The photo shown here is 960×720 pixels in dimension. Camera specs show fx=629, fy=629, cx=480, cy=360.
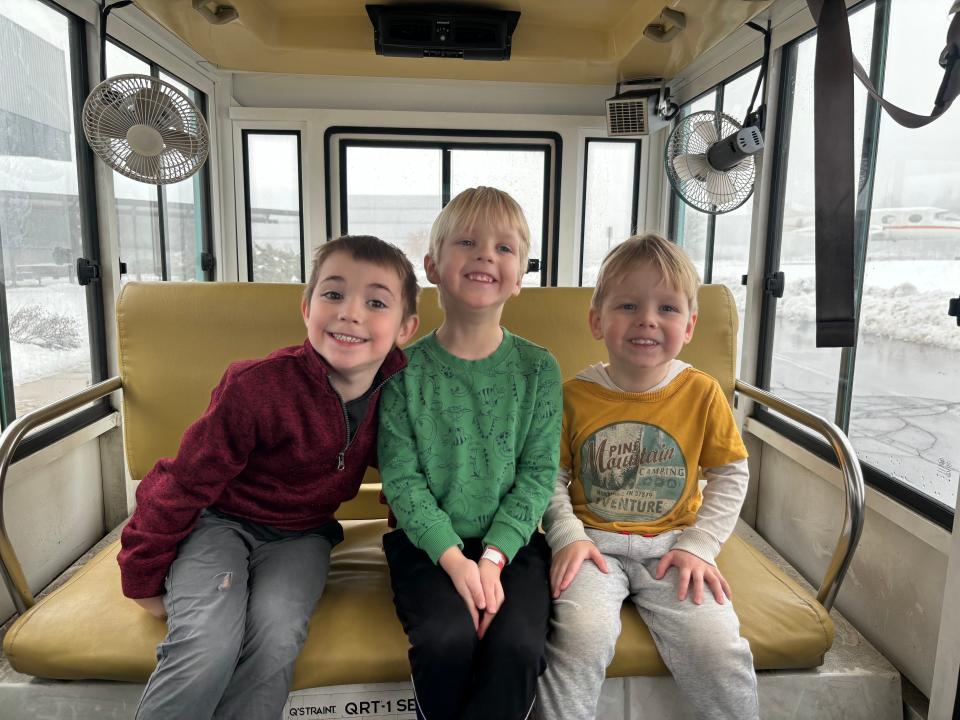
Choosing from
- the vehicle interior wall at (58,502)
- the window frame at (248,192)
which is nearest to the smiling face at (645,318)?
the vehicle interior wall at (58,502)

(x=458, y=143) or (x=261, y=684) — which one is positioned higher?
(x=458, y=143)

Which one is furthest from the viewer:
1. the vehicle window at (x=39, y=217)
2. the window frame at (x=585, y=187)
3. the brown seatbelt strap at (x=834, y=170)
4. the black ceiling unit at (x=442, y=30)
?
the window frame at (x=585, y=187)

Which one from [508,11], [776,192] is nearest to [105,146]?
[508,11]

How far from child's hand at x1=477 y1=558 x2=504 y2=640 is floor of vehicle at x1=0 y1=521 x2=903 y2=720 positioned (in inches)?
8.1

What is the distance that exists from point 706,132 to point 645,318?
5.35 ft

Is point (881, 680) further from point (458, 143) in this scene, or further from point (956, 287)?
point (458, 143)

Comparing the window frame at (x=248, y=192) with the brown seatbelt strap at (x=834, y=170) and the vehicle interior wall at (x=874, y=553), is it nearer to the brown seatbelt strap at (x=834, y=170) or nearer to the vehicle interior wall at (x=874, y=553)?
the vehicle interior wall at (x=874, y=553)

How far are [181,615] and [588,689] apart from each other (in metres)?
0.76

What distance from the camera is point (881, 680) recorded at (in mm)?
1392

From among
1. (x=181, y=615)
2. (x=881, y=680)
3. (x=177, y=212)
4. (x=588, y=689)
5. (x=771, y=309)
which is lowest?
(x=881, y=680)

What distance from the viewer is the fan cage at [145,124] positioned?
2.18m

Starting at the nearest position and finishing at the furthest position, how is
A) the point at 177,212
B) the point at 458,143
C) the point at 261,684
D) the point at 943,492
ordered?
1. the point at 261,684
2. the point at 943,492
3. the point at 177,212
4. the point at 458,143

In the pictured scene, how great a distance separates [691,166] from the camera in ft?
8.87

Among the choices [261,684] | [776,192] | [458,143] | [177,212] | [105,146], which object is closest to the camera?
[261,684]
